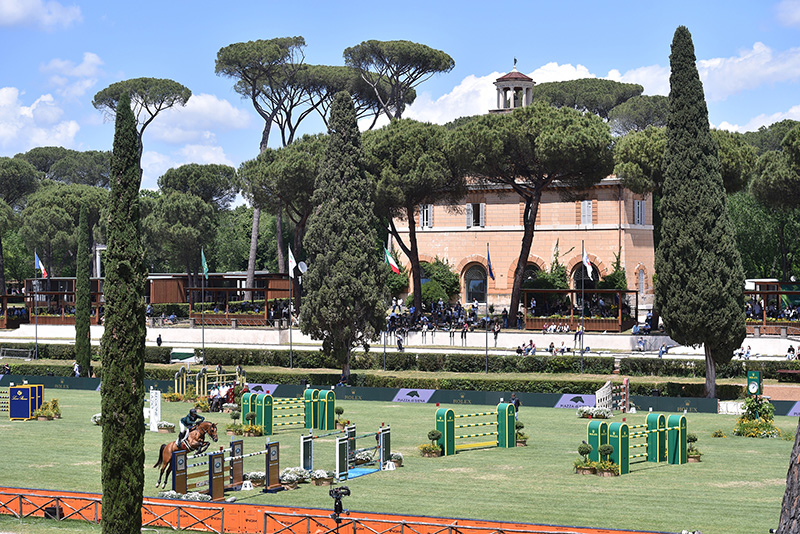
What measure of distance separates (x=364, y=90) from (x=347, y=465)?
226 feet

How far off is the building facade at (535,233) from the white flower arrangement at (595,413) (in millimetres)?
28774

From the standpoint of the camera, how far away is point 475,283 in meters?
72.8

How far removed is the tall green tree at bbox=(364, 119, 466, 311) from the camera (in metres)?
60.3

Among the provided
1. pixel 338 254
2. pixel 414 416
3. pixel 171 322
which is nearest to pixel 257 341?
pixel 171 322

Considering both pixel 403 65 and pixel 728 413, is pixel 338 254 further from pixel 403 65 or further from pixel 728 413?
pixel 403 65

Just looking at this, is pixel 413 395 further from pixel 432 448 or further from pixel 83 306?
pixel 83 306

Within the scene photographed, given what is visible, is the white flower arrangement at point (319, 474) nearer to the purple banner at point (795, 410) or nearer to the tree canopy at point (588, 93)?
the purple banner at point (795, 410)

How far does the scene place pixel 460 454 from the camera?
29.7m

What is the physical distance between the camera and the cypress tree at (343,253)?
156ft

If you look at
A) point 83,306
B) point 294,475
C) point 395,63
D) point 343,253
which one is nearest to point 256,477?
point 294,475

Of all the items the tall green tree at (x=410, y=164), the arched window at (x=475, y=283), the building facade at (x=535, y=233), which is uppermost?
the tall green tree at (x=410, y=164)

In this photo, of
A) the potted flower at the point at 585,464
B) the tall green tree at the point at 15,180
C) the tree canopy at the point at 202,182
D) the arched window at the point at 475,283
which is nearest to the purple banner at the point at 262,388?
the potted flower at the point at 585,464

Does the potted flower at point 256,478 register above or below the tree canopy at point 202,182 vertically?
below

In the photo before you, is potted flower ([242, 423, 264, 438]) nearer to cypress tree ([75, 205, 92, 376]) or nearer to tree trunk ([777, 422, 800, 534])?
cypress tree ([75, 205, 92, 376])
